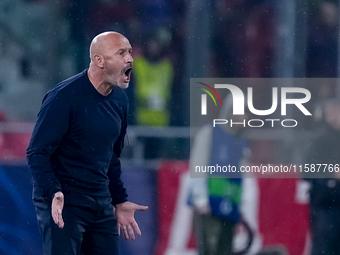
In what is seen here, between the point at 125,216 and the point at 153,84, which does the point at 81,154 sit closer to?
the point at 125,216

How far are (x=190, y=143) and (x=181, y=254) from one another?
82 centimetres

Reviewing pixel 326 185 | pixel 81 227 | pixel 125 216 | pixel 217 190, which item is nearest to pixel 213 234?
pixel 217 190

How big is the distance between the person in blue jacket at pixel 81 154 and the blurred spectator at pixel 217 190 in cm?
102

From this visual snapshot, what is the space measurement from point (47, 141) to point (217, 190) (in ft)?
5.25

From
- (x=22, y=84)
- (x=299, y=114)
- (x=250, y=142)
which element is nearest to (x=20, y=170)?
(x=22, y=84)

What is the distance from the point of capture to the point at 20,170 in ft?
12.9

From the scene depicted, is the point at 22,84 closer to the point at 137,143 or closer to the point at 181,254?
the point at 137,143

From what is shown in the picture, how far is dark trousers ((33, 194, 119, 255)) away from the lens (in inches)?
107

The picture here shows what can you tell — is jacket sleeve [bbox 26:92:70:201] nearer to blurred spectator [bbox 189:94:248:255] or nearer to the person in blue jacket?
the person in blue jacket

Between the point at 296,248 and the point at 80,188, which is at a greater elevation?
the point at 80,188

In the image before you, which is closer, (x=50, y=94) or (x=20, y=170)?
(x=50, y=94)

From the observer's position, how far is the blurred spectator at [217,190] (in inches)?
152

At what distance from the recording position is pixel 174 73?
385 cm

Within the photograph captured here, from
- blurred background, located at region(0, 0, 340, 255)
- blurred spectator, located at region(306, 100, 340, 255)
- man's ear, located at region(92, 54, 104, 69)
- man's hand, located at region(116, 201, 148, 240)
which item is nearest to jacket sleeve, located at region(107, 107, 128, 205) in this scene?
man's hand, located at region(116, 201, 148, 240)
